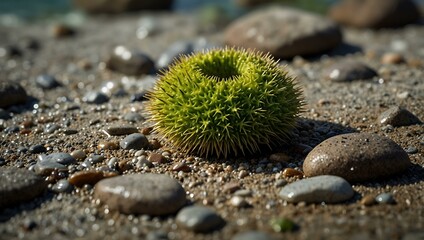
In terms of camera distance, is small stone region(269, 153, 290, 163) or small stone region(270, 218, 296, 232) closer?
small stone region(270, 218, 296, 232)

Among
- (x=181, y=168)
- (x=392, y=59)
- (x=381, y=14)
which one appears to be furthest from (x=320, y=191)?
(x=381, y=14)

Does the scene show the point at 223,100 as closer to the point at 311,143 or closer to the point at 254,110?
the point at 254,110

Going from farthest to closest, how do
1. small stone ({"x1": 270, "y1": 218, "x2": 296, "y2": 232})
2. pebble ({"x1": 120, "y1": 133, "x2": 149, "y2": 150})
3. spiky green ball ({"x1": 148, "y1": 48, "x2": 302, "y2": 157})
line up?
pebble ({"x1": 120, "y1": 133, "x2": 149, "y2": 150}), spiky green ball ({"x1": 148, "y1": 48, "x2": 302, "y2": 157}), small stone ({"x1": 270, "y1": 218, "x2": 296, "y2": 232})

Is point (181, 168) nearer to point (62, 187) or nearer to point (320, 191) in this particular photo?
point (62, 187)

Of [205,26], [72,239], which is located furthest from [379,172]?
[205,26]

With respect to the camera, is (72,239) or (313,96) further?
(313,96)

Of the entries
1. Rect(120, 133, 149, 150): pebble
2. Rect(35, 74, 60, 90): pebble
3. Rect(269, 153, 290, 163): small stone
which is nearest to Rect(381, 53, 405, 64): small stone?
Rect(269, 153, 290, 163): small stone

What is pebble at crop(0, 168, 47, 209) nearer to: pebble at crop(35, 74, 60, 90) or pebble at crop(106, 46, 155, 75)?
pebble at crop(35, 74, 60, 90)

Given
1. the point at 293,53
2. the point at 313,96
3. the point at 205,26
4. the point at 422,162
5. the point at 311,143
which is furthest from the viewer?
the point at 205,26
